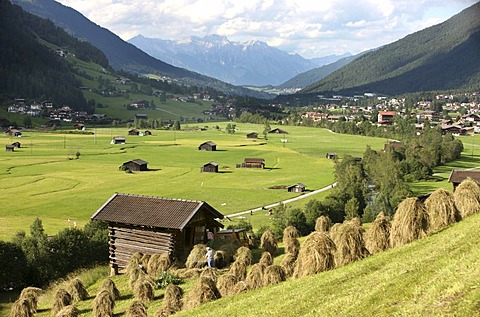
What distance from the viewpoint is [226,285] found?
64.2ft

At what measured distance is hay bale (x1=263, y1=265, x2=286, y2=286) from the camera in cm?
1892

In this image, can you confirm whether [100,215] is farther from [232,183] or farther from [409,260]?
[232,183]

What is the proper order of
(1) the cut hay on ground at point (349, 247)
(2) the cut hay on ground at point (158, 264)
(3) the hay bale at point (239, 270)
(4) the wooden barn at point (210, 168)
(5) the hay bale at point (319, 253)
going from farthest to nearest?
1. (4) the wooden barn at point (210, 168)
2. (2) the cut hay on ground at point (158, 264)
3. (3) the hay bale at point (239, 270)
4. (1) the cut hay on ground at point (349, 247)
5. (5) the hay bale at point (319, 253)

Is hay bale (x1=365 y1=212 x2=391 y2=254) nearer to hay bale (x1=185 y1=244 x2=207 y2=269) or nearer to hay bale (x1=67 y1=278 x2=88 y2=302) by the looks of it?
hay bale (x1=185 y1=244 x2=207 y2=269)

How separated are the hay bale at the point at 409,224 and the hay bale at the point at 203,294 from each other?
6.59 metres

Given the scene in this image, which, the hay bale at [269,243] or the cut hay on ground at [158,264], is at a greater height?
the hay bale at [269,243]

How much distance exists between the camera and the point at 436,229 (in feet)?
59.8

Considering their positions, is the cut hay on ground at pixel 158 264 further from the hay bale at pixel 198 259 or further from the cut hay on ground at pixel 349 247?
the cut hay on ground at pixel 349 247

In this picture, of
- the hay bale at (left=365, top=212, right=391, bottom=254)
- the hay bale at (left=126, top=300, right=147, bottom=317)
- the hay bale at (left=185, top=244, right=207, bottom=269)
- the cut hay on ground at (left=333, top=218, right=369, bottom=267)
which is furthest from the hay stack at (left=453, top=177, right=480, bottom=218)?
the hay bale at (left=185, top=244, right=207, bottom=269)

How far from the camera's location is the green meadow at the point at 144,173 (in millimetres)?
64688

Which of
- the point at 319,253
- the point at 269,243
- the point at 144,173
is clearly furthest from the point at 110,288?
the point at 144,173

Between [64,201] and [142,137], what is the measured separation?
96.9 meters

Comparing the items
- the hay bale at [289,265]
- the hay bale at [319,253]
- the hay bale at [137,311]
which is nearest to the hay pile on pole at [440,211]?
the hay bale at [319,253]

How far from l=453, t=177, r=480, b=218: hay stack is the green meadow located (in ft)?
128
